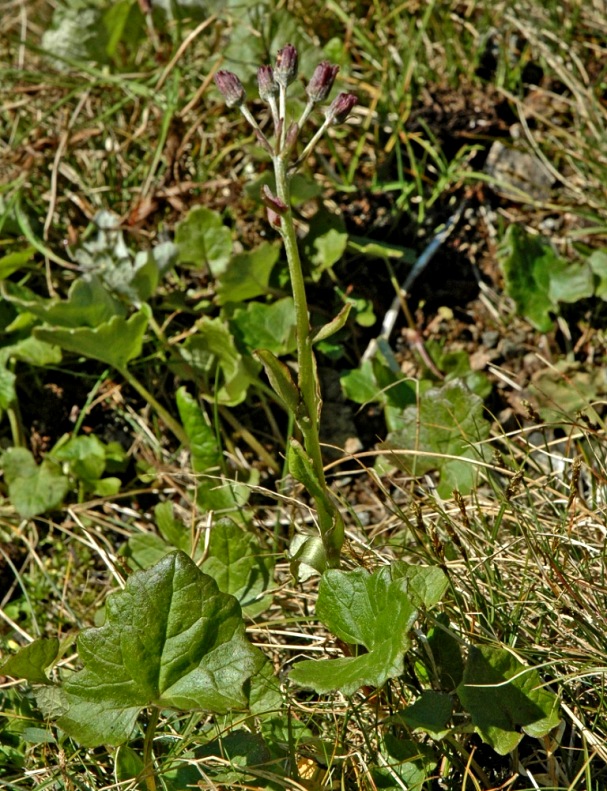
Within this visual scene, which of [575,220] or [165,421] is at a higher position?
[575,220]

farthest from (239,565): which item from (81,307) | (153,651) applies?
(81,307)

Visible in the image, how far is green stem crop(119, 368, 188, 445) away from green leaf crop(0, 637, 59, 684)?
840 mm

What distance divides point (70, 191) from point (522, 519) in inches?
83.6

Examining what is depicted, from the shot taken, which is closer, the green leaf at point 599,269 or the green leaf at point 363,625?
the green leaf at point 363,625

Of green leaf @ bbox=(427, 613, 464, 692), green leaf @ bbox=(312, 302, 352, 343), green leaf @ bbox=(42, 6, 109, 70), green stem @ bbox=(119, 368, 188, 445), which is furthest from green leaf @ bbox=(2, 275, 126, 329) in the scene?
green leaf @ bbox=(427, 613, 464, 692)

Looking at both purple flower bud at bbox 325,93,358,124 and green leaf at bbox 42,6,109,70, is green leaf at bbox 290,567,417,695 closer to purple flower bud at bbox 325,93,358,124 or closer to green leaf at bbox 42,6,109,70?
purple flower bud at bbox 325,93,358,124

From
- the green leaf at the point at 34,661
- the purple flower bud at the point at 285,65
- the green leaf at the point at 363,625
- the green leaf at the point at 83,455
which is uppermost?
the purple flower bud at the point at 285,65

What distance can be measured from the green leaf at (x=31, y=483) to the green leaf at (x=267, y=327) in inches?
26.7

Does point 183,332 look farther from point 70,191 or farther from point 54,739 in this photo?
point 54,739

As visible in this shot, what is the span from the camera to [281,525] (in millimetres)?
2416

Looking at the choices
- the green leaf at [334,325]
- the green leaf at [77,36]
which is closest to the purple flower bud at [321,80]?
the green leaf at [334,325]

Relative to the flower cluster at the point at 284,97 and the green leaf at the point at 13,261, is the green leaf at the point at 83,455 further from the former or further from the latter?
the flower cluster at the point at 284,97

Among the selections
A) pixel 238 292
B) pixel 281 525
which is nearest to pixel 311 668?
pixel 281 525

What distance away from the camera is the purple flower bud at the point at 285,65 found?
1583 millimetres
